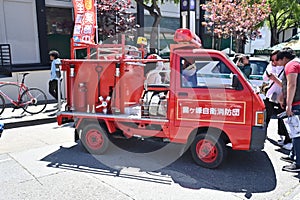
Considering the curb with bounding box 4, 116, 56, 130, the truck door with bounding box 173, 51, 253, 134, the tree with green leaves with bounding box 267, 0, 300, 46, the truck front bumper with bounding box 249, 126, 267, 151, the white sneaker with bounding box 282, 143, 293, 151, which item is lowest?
the white sneaker with bounding box 282, 143, 293, 151

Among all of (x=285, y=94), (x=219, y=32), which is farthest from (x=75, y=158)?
(x=219, y=32)

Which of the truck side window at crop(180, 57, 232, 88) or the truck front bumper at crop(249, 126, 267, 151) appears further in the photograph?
the truck side window at crop(180, 57, 232, 88)

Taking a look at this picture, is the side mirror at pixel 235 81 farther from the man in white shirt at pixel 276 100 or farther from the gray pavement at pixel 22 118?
the gray pavement at pixel 22 118

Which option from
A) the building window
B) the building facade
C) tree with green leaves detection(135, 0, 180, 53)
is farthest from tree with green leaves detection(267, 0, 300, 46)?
the building facade

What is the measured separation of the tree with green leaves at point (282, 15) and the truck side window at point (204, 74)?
13.6 m

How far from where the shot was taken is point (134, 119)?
15.9ft

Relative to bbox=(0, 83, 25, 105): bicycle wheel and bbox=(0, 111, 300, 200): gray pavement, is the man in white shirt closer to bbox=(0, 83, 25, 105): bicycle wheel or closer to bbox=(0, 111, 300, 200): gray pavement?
bbox=(0, 111, 300, 200): gray pavement

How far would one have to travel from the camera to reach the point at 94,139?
5.27m

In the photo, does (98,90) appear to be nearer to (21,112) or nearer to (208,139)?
(208,139)

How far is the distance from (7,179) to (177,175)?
2.52m

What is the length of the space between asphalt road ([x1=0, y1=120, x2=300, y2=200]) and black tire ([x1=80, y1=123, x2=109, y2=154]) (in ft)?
0.45

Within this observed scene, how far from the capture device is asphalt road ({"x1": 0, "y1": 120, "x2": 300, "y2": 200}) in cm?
385

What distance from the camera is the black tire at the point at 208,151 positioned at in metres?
4.49

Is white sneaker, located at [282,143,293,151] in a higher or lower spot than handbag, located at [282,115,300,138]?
lower
